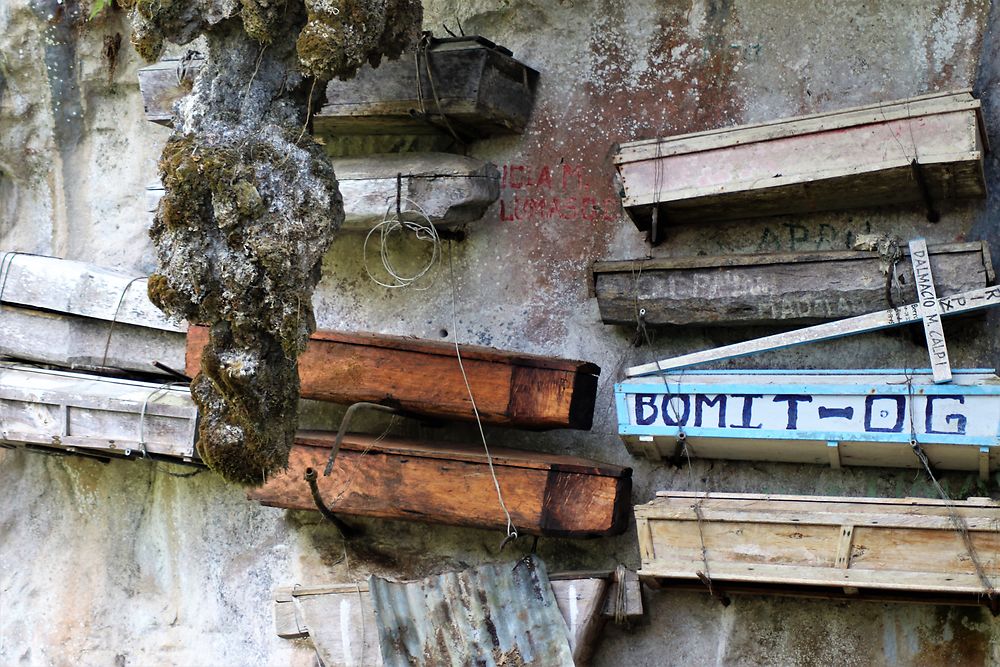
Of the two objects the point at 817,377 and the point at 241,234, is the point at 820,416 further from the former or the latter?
the point at 241,234

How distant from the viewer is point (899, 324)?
5668mm

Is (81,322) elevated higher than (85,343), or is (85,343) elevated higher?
(81,322)

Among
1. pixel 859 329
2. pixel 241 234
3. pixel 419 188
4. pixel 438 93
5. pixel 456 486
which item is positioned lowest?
pixel 456 486

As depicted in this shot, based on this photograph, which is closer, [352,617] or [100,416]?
[352,617]

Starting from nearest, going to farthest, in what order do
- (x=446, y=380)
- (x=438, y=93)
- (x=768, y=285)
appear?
(x=768, y=285) < (x=446, y=380) < (x=438, y=93)

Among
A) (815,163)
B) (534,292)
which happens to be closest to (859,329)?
(815,163)

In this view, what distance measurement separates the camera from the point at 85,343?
7.07 metres

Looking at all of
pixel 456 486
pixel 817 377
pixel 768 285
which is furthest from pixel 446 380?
pixel 817 377

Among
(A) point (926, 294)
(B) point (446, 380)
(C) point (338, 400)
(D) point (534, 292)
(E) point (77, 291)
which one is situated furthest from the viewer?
(E) point (77, 291)

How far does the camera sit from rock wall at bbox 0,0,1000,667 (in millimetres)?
6086

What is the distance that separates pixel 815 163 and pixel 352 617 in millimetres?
3082

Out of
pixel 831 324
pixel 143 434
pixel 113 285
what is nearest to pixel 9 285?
pixel 113 285

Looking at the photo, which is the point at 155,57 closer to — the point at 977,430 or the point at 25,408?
the point at 25,408

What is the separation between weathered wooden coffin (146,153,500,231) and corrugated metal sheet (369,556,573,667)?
6.05ft
